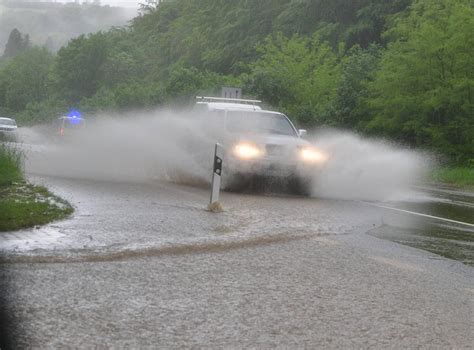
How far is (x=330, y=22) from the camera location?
6112cm

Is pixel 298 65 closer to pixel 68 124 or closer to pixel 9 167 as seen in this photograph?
pixel 68 124

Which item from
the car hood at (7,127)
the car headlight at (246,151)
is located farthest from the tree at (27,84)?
the car headlight at (246,151)

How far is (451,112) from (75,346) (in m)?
27.1

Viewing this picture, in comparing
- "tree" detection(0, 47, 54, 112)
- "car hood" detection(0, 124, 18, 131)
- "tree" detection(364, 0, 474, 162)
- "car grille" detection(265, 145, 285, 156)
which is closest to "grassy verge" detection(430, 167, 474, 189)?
"tree" detection(364, 0, 474, 162)

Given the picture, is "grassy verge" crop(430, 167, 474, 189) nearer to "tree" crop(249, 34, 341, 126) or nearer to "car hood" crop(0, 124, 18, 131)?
"tree" crop(249, 34, 341, 126)

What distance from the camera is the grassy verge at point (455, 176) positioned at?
27.0 metres

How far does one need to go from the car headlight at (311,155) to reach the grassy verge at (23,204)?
5.39 metres

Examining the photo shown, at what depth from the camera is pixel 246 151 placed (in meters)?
16.3

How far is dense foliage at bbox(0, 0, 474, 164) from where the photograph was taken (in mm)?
30641

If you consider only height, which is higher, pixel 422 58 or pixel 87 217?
pixel 422 58

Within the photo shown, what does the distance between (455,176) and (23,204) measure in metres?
20.2

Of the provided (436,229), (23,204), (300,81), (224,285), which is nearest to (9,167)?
(23,204)

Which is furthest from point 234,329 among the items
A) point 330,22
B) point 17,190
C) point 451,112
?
point 330,22

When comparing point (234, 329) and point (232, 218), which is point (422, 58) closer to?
point (232, 218)
